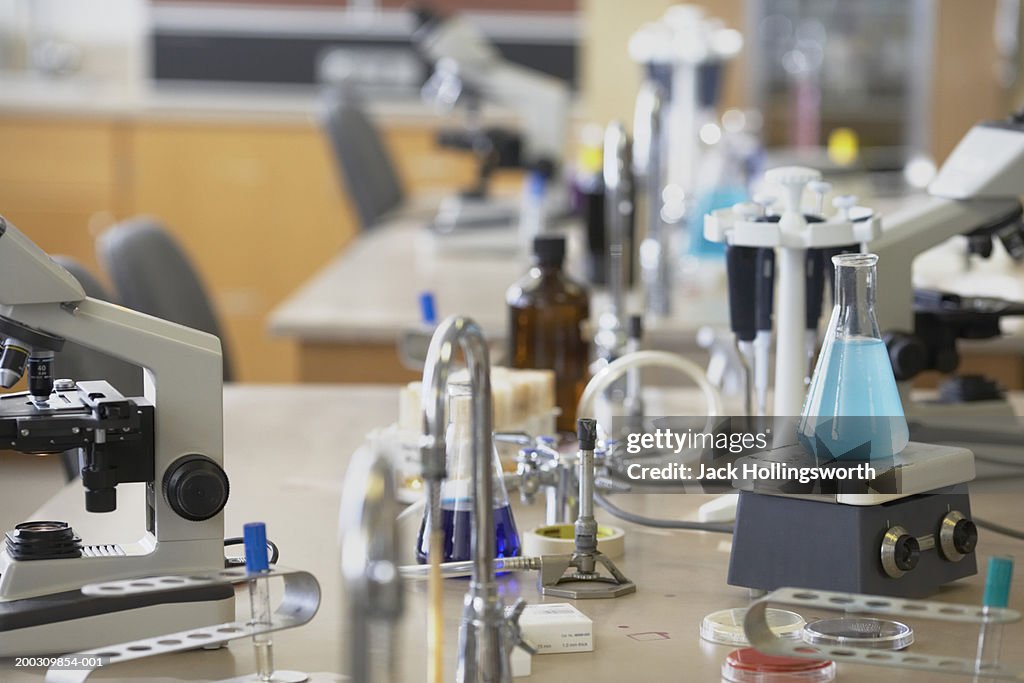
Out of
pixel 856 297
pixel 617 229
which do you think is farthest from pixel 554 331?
pixel 856 297

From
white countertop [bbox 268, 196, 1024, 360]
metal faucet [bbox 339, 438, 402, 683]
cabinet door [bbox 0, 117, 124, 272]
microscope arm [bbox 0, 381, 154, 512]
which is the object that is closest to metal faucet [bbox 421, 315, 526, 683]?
metal faucet [bbox 339, 438, 402, 683]

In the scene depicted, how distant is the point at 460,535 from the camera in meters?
1.29

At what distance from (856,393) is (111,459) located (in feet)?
1.95

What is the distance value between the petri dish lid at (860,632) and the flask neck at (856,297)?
0.23 meters

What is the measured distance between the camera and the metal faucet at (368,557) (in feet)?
2.47

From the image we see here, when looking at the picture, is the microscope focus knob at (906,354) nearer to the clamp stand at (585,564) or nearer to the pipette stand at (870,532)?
the pipette stand at (870,532)

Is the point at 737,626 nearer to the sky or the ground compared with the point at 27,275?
nearer to the ground

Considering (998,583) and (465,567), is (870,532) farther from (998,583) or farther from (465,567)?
(465,567)

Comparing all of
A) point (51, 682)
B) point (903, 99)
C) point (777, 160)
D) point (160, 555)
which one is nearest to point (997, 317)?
point (160, 555)

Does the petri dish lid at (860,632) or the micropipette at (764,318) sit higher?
the micropipette at (764,318)

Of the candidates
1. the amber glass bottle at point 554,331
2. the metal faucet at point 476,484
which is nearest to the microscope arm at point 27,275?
the metal faucet at point 476,484

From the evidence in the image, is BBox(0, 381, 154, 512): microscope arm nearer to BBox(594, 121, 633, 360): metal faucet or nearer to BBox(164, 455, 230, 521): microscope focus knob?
BBox(164, 455, 230, 521): microscope focus knob

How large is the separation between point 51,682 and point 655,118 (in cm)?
143

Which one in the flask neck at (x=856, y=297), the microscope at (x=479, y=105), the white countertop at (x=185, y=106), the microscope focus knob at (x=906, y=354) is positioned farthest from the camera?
the white countertop at (x=185, y=106)
